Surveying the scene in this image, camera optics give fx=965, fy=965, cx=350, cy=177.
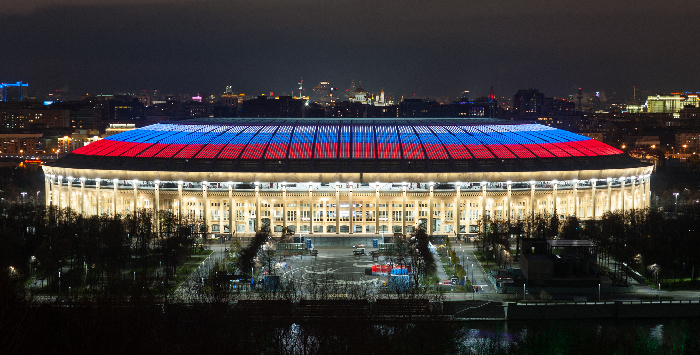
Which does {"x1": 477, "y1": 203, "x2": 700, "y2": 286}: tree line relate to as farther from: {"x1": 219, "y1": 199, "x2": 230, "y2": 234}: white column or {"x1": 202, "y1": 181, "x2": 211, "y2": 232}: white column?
{"x1": 202, "y1": 181, "x2": 211, "y2": 232}: white column

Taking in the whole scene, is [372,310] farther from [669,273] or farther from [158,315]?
[669,273]

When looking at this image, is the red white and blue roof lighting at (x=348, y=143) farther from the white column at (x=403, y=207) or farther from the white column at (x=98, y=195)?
the white column at (x=98, y=195)

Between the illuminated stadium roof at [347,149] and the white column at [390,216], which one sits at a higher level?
the illuminated stadium roof at [347,149]

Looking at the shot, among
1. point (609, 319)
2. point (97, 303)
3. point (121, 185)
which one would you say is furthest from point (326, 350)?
point (121, 185)

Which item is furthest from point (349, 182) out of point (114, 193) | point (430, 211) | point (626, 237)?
point (626, 237)

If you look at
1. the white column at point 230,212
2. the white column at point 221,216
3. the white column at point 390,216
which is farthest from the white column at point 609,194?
the white column at point 221,216

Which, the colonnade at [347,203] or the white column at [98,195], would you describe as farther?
the white column at [98,195]
